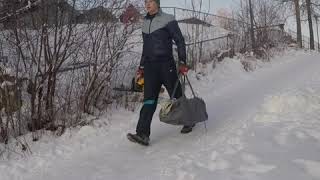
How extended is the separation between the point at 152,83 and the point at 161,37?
641mm

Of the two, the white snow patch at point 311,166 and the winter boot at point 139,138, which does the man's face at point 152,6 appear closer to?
the winter boot at point 139,138

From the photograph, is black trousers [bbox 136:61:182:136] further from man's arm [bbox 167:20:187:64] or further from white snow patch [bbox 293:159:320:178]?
white snow patch [bbox 293:159:320:178]

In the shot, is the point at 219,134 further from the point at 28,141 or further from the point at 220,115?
the point at 28,141

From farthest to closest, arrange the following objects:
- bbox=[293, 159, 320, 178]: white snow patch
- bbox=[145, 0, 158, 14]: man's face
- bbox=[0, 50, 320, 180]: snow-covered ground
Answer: bbox=[145, 0, 158, 14]: man's face < bbox=[0, 50, 320, 180]: snow-covered ground < bbox=[293, 159, 320, 178]: white snow patch

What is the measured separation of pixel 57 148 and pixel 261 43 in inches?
593

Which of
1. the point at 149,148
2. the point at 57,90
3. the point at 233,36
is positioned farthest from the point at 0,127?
the point at 233,36

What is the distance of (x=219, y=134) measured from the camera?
23.5 feet

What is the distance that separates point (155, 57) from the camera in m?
6.94

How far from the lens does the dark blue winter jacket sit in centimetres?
687

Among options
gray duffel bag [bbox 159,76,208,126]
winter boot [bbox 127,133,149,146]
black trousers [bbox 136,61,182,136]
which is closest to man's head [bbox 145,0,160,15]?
black trousers [bbox 136,61,182,136]

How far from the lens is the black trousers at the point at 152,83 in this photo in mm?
6879

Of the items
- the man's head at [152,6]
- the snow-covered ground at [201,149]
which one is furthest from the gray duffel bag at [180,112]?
the man's head at [152,6]

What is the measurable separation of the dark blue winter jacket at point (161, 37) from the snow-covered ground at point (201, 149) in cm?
120

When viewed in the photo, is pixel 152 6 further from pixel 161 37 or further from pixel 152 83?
pixel 152 83
